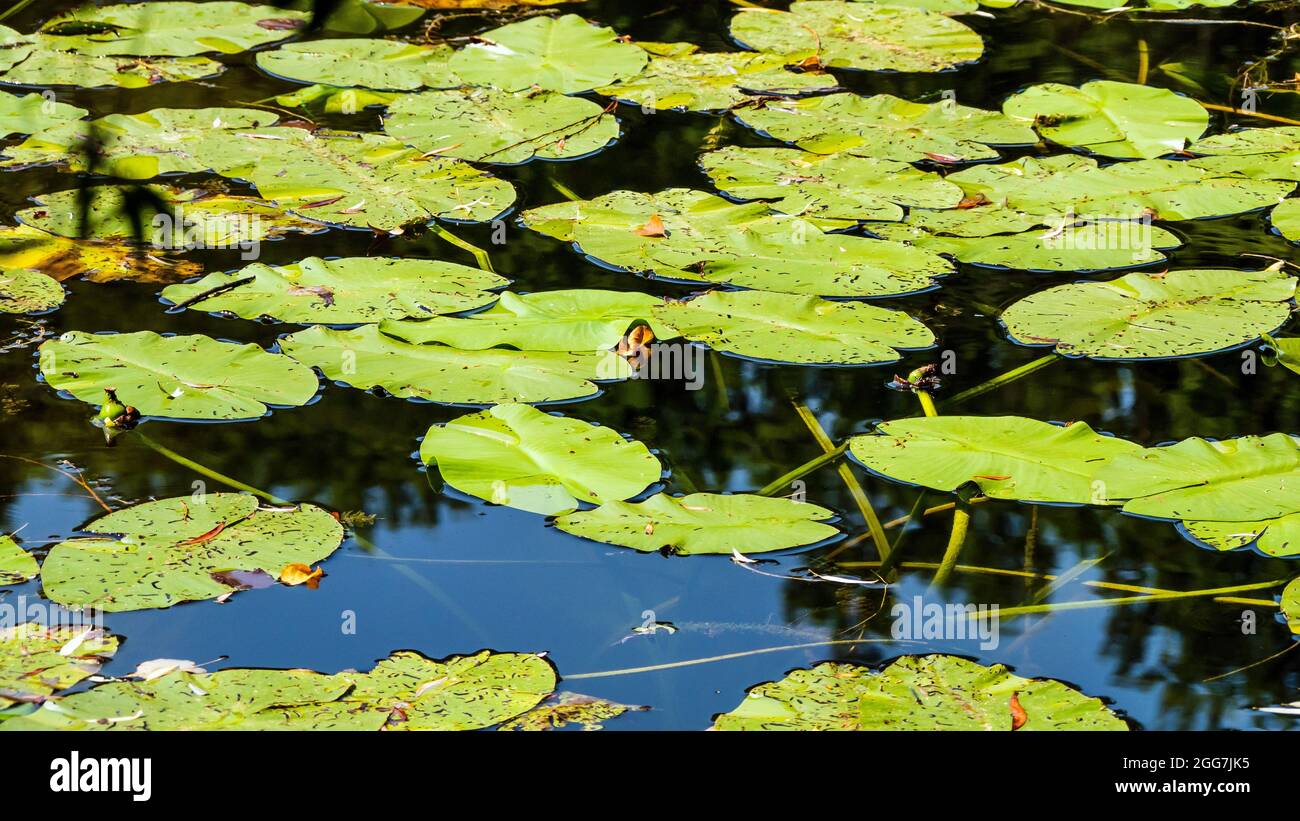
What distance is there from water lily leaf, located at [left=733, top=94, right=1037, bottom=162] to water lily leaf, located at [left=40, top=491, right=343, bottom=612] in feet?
6.66

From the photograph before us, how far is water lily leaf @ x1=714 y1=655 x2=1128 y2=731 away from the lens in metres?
1.72

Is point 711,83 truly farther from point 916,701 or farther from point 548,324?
point 916,701

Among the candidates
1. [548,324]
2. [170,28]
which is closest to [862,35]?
[548,324]

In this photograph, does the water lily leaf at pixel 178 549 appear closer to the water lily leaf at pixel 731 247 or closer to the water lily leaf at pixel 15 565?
the water lily leaf at pixel 15 565

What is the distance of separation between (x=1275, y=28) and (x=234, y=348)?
12.6 feet

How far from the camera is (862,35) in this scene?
4.45 m

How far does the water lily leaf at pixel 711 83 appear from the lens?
400cm

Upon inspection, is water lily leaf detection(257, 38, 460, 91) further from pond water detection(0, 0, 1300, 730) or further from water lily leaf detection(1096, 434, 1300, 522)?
water lily leaf detection(1096, 434, 1300, 522)

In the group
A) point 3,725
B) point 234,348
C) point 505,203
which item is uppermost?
point 505,203

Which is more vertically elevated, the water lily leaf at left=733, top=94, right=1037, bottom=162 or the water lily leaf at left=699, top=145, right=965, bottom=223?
the water lily leaf at left=733, top=94, right=1037, bottom=162

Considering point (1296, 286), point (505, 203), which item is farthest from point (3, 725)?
point (1296, 286)

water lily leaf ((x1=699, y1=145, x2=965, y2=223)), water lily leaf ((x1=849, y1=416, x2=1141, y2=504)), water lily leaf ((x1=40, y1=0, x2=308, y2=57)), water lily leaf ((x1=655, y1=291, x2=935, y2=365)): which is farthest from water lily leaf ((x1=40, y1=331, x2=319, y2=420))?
water lily leaf ((x1=40, y1=0, x2=308, y2=57))
